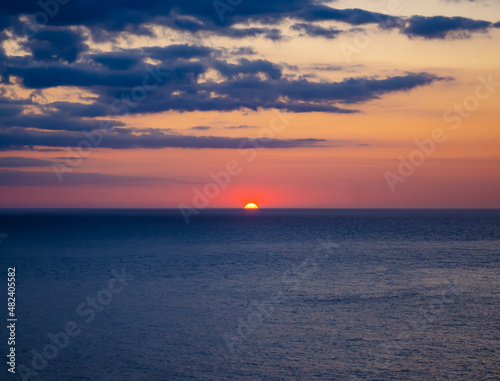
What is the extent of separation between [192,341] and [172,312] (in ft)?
26.5

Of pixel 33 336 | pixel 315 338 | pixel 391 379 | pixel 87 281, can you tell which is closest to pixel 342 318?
pixel 315 338

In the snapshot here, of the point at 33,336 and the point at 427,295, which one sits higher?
the point at 33,336

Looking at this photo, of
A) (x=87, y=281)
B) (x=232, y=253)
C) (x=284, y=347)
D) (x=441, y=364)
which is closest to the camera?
(x=441, y=364)

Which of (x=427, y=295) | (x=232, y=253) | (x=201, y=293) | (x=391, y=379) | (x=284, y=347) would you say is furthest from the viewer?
(x=232, y=253)

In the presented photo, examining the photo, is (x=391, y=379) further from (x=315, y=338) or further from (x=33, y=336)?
(x=33, y=336)

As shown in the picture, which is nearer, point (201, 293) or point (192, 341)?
point (192, 341)

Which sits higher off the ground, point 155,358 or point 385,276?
point 155,358

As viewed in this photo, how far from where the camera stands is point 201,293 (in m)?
47.3

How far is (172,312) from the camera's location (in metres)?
39.4

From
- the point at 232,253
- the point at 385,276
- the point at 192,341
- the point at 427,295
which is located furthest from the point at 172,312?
the point at 232,253

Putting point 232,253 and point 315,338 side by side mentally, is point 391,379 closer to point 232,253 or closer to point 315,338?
point 315,338

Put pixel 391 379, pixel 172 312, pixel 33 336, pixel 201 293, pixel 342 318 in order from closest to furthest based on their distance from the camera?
1. pixel 391 379
2. pixel 33 336
3. pixel 342 318
4. pixel 172 312
5. pixel 201 293

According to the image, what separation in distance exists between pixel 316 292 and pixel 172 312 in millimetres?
14741

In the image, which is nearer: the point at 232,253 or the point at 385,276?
the point at 385,276
